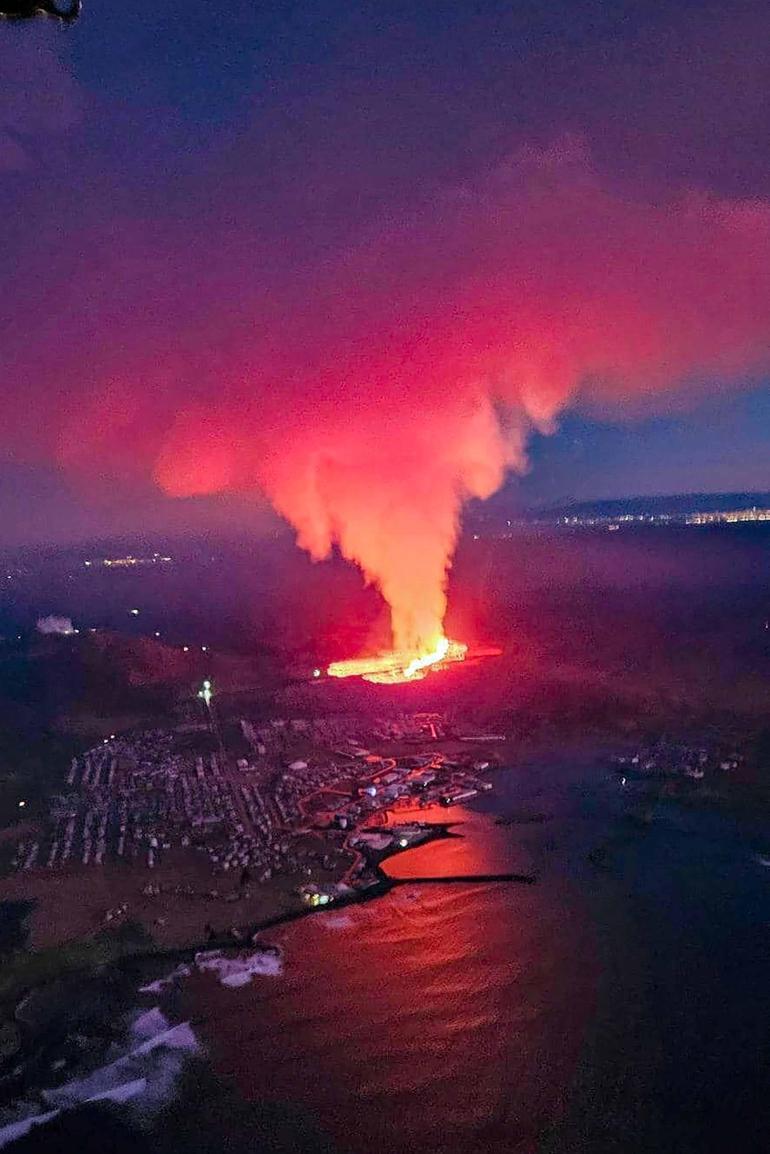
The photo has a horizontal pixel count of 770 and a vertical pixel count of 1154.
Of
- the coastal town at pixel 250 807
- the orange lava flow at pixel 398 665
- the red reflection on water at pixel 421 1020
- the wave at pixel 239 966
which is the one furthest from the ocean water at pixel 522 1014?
the orange lava flow at pixel 398 665

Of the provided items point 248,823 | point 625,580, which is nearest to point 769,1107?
A: point 248,823

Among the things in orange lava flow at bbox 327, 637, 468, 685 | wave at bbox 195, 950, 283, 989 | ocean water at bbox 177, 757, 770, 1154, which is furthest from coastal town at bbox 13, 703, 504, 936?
orange lava flow at bbox 327, 637, 468, 685

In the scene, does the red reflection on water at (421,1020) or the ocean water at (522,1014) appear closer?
the ocean water at (522,1014)

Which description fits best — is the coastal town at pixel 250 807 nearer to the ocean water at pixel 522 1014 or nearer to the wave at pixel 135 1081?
the ocean water at pixel 522 1014

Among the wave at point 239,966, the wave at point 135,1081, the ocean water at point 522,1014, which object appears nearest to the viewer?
the ocean water at point 522,1014

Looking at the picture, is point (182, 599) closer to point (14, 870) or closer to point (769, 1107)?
point (14, 870)

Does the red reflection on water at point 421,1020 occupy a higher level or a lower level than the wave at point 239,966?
lower

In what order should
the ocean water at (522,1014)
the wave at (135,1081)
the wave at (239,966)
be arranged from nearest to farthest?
the ocean water at (522,1014), the wave at (135,1081), the wave at (239,966)

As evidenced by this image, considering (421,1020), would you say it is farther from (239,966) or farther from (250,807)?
(250,807)
